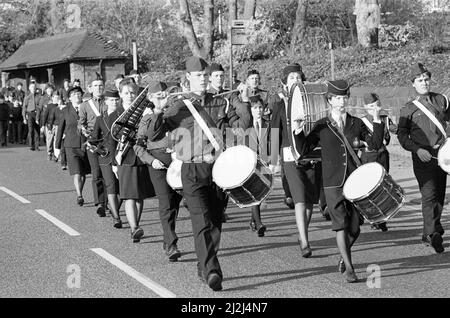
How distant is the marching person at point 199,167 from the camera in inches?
299

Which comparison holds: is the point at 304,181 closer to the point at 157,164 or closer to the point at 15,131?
the point at 157,164

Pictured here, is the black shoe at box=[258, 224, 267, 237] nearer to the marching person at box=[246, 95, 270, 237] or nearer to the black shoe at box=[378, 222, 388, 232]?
the marching person at box=[246, 95, 270, 237]

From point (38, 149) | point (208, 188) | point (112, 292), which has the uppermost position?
point (208, 188)

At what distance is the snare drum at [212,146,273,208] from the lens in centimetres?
762

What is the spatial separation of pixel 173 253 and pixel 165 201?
0.66 metres

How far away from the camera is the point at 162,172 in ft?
30.6

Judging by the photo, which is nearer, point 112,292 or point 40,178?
point 112,292

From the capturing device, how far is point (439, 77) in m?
20.0

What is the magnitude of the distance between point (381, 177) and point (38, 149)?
18.4 meters

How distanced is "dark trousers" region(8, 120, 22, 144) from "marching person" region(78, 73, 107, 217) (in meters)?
16.0

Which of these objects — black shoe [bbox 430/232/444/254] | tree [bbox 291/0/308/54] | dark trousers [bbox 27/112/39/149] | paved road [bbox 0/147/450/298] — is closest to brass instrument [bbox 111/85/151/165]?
paved road [bbox 0/147/450/298]
